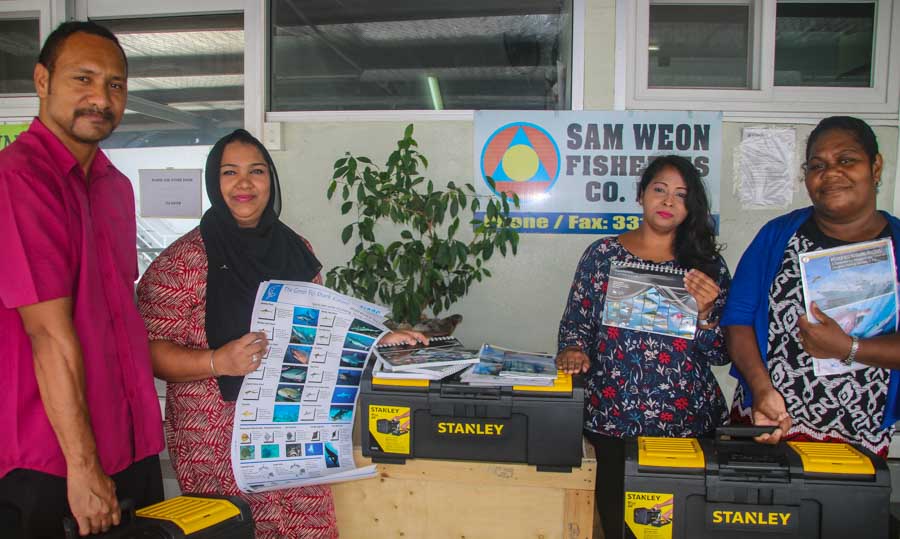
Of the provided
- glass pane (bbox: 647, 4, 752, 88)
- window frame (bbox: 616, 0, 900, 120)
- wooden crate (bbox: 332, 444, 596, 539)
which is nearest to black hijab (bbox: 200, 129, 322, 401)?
wooden crate (bbox: 332, 444, 596, 539)

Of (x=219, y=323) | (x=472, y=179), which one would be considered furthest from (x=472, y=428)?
(x=472, y=179)

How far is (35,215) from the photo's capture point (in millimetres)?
1131

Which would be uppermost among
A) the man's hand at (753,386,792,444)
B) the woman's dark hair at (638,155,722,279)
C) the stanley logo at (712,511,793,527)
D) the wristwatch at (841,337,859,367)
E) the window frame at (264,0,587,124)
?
the window frame at (264,0,587,124)

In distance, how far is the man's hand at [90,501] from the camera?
113 centimetres

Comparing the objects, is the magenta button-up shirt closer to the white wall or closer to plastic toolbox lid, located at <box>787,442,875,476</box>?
plastic toolbox lid, located at <box>787,442,875,476</box>

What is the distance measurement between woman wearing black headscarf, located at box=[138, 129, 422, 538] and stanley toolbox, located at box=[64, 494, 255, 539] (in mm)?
308

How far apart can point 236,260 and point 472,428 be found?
726 mm

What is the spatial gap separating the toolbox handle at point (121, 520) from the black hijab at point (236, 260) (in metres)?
0.38

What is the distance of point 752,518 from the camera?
111cm

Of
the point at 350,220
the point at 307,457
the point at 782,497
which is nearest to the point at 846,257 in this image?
the point at 782,497

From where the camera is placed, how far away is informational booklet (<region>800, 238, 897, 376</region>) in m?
1.39

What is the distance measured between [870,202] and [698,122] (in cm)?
140

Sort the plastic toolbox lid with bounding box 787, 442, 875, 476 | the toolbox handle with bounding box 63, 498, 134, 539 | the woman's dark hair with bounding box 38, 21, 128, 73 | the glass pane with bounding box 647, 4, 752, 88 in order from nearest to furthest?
the toolbox handle with bounding box 63, 498, 134, 539, the plastic toolbox lid with bounding box 787, 442, 875, 476, the woman's dark hair with bounding box 38, 21, 128, 73, the glass pane with bounding box 647, 4, 752, 88

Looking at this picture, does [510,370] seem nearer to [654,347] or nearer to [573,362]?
[573,362]
